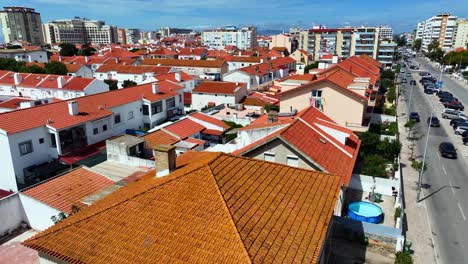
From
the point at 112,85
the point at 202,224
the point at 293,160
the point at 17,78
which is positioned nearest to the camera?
the point at 202,224

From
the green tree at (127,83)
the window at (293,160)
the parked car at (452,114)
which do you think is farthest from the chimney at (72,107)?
the parked car at (452,114)

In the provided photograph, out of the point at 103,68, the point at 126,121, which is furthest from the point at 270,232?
the point at 103,68

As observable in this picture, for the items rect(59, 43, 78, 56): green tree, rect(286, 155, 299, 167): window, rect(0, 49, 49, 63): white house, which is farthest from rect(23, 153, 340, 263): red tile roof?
rect(59, 43, 78, 56): green tree

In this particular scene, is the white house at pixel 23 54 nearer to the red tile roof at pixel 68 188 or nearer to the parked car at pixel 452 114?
the red tile roof at pixel 68 188

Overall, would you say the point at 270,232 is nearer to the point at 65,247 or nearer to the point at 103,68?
the point at 65,247

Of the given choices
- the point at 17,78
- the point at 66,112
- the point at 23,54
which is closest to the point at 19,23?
the point at 23,54

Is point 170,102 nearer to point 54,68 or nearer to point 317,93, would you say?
point 317,93
